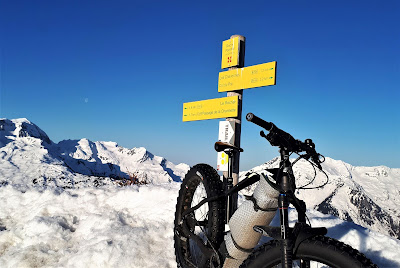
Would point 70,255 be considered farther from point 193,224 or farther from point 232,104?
point 232,104

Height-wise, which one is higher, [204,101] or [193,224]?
[204,101]

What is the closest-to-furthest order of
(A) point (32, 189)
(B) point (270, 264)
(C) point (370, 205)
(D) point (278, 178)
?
(B) point (270, 264) < (D) point (278, 178) < (A) point (32, 189) < (C) point (370, 205)

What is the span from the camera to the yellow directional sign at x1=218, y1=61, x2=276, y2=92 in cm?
564

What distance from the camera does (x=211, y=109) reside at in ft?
21.8

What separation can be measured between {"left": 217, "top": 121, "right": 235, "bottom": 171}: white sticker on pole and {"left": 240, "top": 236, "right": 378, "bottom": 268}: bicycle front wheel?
3.74m

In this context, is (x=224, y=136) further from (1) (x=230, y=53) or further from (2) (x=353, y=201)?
(2) (x=353, y=201)

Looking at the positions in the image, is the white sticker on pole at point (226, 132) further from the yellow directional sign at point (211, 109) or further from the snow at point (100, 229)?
the snow at point (100, 229)

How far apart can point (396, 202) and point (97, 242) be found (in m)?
228

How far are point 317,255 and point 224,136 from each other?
433cm

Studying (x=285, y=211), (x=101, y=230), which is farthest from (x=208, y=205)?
(x=101, y=230)

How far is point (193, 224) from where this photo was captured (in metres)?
4.48

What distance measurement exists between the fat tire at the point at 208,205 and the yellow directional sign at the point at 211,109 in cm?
217

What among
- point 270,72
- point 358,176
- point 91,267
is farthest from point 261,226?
point 358,176

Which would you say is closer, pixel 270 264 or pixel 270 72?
pixel 270 264
